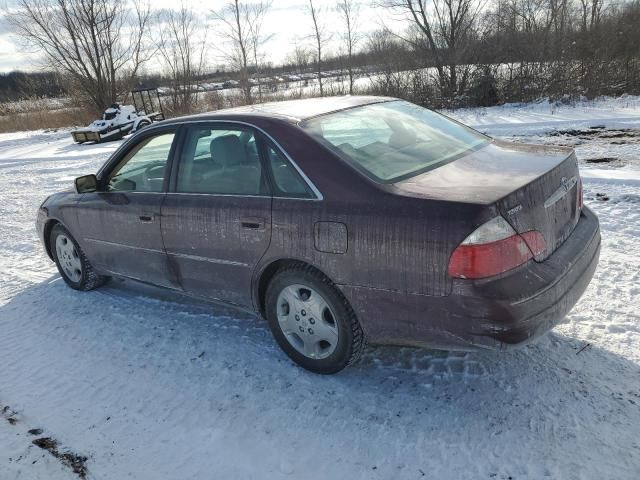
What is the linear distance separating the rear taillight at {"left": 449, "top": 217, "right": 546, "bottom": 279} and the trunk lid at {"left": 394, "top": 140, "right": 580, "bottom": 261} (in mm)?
71

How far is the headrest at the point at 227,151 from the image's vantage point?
10.8 ft

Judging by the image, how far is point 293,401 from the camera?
2.88m

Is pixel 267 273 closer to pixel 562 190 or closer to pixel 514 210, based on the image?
pixel 514 210

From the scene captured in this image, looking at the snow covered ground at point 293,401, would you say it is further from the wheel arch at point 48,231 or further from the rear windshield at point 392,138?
the rear windshield at point 392,138

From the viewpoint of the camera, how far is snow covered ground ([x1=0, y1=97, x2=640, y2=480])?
7.86 ft

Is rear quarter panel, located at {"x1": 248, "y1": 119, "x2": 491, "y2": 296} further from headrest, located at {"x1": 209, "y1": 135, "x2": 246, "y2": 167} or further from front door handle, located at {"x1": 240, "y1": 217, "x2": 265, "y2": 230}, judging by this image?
headrest, located at {"x1": 209, "y1": 135, "x2": 246, "y2": 167}

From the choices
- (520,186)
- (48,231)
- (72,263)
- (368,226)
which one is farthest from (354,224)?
(48,231)

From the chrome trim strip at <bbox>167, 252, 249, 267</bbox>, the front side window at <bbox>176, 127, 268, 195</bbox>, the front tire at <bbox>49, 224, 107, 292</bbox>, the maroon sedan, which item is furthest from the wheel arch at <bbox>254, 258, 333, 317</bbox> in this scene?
the front tire at <bbox>49, 224, 107, 292</bbox>

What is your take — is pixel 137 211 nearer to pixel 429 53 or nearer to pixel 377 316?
pixel 377 316

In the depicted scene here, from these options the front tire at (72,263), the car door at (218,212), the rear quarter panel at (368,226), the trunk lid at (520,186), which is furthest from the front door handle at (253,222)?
the front tire at (72,263)

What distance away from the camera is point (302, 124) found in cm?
309

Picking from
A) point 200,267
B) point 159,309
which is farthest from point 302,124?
point 159,309

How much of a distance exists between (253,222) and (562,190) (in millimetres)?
1785

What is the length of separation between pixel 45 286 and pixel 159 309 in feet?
5.19
